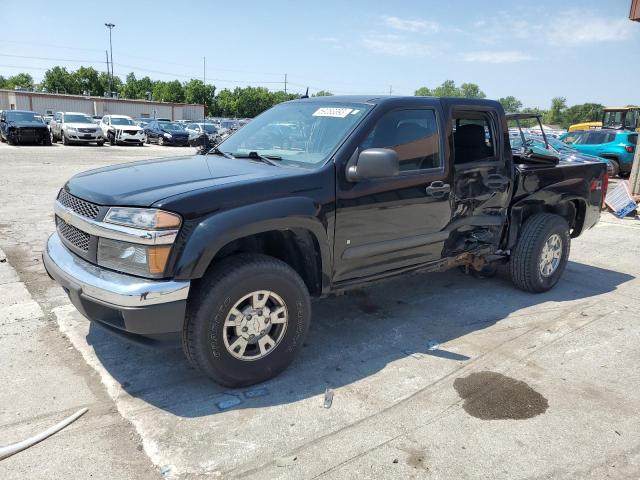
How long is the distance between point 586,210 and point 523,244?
1.23 metres

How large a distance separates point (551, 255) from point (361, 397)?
3.13 m

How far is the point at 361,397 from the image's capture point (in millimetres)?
3295

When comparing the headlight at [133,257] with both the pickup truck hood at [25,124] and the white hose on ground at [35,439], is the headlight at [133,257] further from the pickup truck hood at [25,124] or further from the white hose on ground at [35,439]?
the pickup truck hood at [25,124]

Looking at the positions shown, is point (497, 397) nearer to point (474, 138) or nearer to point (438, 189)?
point (438, 189)

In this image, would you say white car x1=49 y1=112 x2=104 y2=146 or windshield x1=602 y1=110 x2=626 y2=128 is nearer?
windshield x1=602 y1=110 x2=626 y2=128

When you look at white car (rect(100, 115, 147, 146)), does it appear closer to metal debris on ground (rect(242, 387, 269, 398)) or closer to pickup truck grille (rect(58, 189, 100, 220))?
pickup truck grille (rect(58, 189, 100, 220))

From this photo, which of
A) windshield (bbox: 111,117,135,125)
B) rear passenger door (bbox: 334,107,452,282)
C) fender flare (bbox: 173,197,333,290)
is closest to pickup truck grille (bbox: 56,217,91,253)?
fender flare (bbox: 173,197,333,290)

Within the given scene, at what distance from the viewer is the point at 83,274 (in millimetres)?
3084

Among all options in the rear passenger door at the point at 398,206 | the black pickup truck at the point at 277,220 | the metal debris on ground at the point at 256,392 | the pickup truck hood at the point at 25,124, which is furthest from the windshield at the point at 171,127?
the metal debris on ground at the point at 256,392

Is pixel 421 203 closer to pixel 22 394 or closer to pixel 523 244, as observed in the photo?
pixel 523 244

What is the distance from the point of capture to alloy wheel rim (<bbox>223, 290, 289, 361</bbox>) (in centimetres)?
318

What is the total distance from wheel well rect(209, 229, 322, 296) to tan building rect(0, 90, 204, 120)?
5176 centimetres

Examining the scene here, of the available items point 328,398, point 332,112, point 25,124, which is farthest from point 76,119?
point 328,398

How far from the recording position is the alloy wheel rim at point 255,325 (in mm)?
3176
